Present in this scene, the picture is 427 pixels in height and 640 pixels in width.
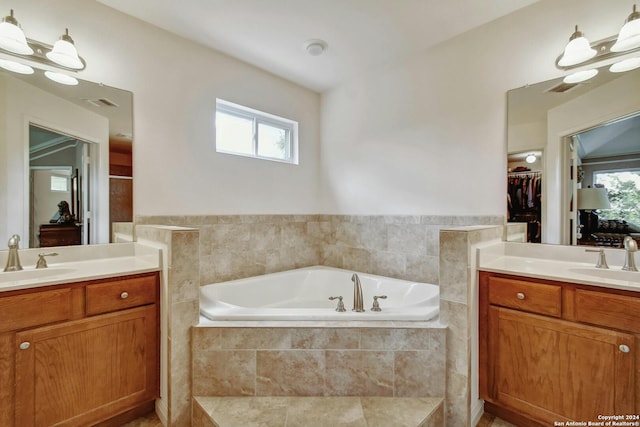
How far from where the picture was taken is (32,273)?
1.59m

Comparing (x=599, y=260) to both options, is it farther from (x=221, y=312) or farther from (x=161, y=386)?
(x=161, y=386)

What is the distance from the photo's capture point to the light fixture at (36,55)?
163cm

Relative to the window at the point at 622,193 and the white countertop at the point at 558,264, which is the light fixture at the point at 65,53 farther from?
the window at the point at 622,193

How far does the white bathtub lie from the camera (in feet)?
5.64

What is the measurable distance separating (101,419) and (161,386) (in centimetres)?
28

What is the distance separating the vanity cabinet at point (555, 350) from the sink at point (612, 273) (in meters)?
0.32

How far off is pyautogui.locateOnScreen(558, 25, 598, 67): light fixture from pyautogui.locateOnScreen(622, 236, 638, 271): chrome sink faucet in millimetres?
1122

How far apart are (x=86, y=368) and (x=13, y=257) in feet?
2.49

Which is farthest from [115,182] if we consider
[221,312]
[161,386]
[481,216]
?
[481,216]

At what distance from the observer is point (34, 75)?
1.75m

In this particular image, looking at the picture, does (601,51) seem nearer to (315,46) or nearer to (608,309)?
(608,309)

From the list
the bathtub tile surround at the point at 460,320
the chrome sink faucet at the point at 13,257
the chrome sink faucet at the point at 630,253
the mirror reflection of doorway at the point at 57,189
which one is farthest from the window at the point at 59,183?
the chrome sink faucet at the point at 630,253

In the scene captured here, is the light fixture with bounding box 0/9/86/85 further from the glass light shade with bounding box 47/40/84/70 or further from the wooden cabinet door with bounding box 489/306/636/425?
the wooden cabinet door with bounding box 489/306/636/425

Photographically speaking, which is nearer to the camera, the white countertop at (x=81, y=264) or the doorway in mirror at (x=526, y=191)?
the white countertop at (x=81, y=264)
